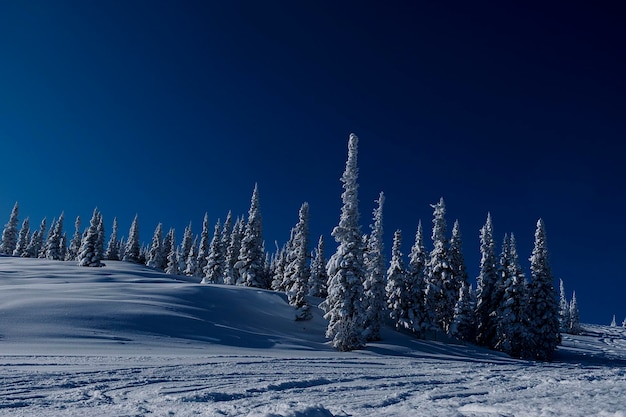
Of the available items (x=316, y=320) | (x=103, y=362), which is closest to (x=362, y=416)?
(x=103, y=362)

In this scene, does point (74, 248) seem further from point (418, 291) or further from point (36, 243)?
point (418, 291)

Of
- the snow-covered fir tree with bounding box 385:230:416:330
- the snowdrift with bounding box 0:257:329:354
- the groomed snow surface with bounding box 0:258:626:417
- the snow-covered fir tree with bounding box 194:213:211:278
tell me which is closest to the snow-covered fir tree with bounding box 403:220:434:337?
the snow-covered fir tree with bounding box 385:230:416:330

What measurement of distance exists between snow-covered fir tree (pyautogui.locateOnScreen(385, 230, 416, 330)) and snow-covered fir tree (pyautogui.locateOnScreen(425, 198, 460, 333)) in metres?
2.73

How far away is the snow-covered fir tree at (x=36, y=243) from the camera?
4130 inches

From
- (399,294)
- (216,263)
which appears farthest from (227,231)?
(399,294)

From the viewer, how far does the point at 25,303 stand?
29.1m

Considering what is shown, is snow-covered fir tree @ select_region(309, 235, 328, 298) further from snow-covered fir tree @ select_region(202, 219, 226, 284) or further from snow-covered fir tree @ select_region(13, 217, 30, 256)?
snow-covered fir tree @ select_region(13, 217, 30, 256)

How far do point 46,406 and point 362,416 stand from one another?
6422 mm

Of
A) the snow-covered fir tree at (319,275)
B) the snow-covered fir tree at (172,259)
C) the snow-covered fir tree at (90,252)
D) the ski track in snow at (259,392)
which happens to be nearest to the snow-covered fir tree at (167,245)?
the snow-covered fir tree at (172,259)

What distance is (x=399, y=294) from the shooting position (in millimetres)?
48312

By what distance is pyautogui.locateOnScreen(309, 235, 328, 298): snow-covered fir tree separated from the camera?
60.9m

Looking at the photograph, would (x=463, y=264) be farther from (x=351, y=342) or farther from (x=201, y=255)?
(x=201, y=255)

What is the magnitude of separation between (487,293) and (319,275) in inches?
909

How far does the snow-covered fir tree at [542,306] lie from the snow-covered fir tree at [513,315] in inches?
51.4
